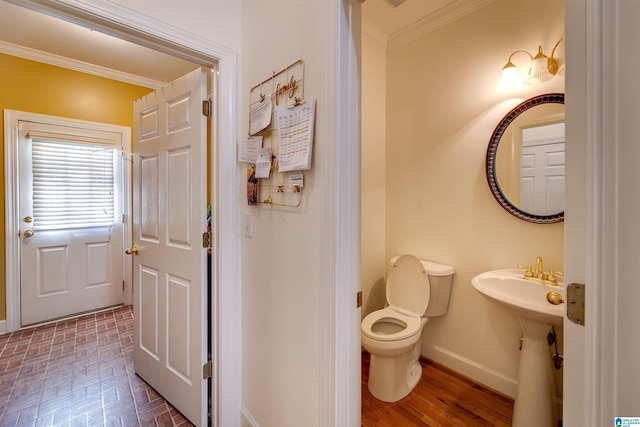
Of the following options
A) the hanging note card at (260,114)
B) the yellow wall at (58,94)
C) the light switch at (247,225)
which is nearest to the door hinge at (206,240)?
the light switch at (247,225)

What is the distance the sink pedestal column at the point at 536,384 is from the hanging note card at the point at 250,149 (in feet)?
5.33

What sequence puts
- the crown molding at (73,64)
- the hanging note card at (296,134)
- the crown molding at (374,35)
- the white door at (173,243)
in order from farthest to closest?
the crown molding at (73,64) < the crown molding at (374,35) < the white door at (173,243) < the hanging note card at (296,134)

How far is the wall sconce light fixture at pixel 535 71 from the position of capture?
1.55 metres

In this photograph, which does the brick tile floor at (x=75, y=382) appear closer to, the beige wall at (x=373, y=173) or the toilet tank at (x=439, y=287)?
the beige wall at (x=373, y=173)

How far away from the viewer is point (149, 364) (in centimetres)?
190

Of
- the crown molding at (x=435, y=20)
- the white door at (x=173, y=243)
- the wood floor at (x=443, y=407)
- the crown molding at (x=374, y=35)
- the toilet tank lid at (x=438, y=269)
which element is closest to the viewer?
the white door at (x=173, y=243)

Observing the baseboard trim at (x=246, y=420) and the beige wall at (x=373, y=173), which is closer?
the baseboard trim at (x=246, y=420)

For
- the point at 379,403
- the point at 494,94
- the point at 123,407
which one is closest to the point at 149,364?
the point at 123,407

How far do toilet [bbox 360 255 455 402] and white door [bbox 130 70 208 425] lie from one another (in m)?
1.05

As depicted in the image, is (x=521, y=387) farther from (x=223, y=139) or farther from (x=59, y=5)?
(x=59, y=5)

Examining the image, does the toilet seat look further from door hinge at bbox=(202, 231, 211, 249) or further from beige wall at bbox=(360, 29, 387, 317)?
door hinge at bbox=(202, 231, 211, 249)

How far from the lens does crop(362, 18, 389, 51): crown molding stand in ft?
7.13

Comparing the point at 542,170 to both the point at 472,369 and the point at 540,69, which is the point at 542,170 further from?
the point at 472,369

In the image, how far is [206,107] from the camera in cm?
151
